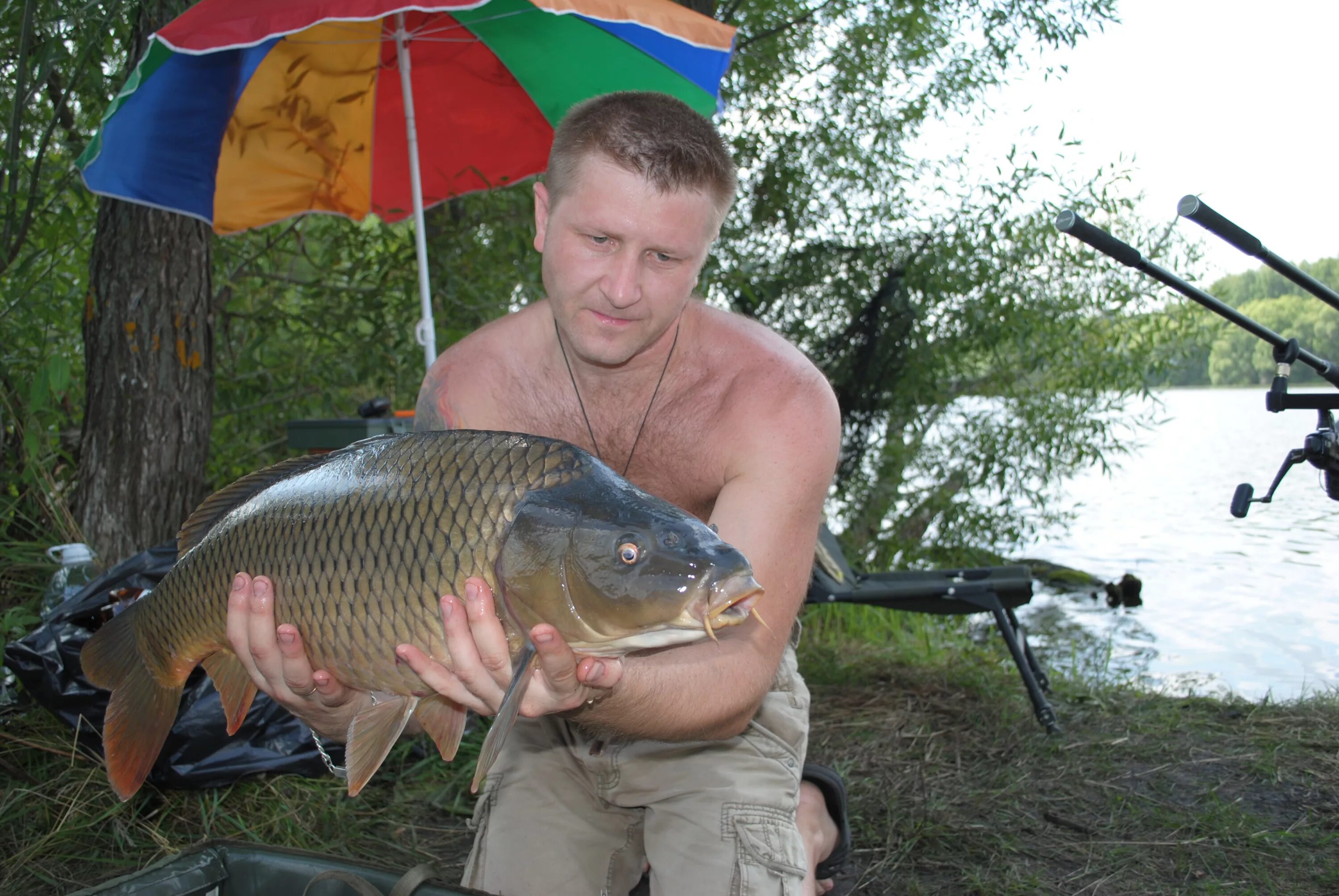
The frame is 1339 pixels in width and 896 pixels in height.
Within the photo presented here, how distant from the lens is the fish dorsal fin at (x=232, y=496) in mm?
1425

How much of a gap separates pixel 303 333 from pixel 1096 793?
11.4ft

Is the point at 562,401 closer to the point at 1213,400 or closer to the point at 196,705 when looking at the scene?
the point at 196,705

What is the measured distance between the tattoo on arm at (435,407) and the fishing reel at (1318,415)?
143 centimetres

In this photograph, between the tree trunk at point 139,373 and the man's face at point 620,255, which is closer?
the man's face at point 620,255

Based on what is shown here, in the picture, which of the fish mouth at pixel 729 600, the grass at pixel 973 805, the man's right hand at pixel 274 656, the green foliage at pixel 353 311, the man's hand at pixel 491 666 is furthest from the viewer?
the green foliage at pixel 353 311

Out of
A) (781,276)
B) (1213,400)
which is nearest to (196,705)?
(781,276)

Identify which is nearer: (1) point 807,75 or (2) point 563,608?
(2) point 563,608

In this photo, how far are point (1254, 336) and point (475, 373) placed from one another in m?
1.46

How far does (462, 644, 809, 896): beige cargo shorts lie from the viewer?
1659 millimetres

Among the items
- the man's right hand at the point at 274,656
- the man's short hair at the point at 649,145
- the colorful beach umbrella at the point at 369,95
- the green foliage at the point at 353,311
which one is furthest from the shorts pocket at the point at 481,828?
the green foliage at the point at 353,311

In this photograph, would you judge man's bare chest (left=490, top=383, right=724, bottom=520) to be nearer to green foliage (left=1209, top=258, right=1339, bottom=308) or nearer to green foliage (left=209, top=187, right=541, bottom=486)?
green foliage (left=1209, top=258, right=1339, bottom=308)

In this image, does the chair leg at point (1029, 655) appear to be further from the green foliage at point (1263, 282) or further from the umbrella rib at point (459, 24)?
the umbrella rib at point (459, 24)

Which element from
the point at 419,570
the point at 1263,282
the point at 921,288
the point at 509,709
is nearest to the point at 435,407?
the point at 419,570

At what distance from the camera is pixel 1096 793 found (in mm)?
2676
